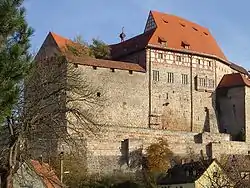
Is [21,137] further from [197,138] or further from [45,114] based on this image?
[197,138]

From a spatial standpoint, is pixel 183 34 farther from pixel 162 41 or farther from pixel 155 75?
pixel 155 75

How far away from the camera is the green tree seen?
41.7ft

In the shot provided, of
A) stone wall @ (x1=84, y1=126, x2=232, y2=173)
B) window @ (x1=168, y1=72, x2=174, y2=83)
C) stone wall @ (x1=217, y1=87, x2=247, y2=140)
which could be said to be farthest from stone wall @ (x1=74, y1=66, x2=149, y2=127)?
stone wall @ (x1=217, y1=87, x2=247, y2=140)

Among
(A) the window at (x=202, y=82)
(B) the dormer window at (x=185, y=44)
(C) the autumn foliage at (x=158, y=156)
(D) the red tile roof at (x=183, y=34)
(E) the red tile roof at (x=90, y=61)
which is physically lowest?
(C) the autumn foliage at (x=158, y=156)

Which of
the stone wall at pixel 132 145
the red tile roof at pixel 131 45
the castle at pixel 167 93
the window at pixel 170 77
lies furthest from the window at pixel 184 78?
the stone wall at pixel 132 145

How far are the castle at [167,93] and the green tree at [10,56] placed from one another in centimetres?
3687

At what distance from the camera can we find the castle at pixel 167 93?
177 feet

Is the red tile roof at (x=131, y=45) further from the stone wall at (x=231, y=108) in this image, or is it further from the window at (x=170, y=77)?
the stone wall at (x=231, y=108)

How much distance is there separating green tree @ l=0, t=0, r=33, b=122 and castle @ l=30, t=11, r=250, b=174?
3687cm

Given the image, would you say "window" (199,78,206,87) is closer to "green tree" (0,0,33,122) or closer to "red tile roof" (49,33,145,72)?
"red tile roof" (49,33,145,72)

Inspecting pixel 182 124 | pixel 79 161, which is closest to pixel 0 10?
pixel 79 161

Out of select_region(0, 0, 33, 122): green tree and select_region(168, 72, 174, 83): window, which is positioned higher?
select_region(168, 72, 174, 83): window

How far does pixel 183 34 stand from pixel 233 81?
6780 mm

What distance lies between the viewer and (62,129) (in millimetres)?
20781
